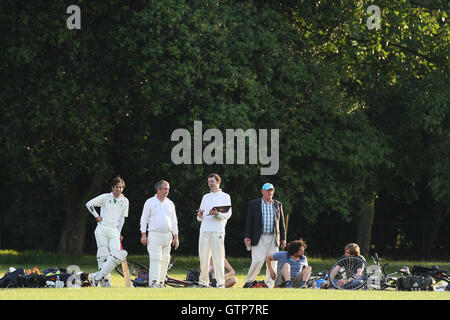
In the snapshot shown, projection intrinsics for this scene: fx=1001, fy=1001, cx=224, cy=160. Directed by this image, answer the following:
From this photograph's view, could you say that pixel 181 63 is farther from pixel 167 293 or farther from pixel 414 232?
pixel 414 232

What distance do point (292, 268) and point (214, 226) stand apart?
1.65 m

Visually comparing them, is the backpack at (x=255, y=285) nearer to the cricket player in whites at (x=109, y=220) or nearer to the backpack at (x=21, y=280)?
the cricket player in whites at (x=109, y=220)

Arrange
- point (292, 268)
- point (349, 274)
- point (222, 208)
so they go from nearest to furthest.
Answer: point (222, 208) → point (349, 274) → point (292, 268)

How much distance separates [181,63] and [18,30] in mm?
4572

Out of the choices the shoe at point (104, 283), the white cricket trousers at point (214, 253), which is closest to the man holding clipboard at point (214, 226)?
the white cricket trousers at point (214, 253)

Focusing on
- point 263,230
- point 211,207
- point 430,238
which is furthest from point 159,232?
point 430,238

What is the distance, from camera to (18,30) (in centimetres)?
2712

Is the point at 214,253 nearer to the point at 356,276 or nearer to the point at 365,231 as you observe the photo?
the point at 356,276

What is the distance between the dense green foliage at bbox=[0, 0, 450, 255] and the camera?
87.8 feet

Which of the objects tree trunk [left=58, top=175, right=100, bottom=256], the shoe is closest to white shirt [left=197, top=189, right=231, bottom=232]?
the shoe

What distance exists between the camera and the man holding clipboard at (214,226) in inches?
669

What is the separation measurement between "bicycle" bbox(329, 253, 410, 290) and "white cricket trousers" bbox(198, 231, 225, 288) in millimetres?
1868

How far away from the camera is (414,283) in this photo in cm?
1702

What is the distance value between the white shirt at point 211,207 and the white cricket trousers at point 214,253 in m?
0.10
